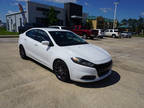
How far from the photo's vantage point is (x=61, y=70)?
10.5ft

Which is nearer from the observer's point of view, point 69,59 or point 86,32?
point 69,59

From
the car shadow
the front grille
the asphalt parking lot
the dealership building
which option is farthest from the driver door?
the dealership building

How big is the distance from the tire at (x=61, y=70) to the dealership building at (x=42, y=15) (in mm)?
19020

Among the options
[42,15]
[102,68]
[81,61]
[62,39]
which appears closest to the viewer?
[81,61]

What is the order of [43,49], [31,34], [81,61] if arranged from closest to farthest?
[81,61]
[43,49]
[31,34]

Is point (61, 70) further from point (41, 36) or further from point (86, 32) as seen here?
point (86, 32)

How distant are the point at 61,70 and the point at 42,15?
895 inches

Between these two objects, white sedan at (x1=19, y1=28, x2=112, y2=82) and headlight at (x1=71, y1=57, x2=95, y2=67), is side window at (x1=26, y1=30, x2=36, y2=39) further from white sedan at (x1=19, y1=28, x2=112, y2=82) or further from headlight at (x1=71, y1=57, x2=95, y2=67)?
headlight at (x1=71, y1=57, x2=95, y2=67)

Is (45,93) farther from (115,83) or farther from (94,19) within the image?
(94,19)

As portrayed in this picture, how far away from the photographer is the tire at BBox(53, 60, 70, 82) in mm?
3078

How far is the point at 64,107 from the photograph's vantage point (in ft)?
7.41

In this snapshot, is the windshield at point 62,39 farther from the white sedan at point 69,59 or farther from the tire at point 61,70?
the tire at point 61,70

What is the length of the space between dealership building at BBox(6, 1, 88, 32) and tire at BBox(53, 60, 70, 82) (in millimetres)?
19020

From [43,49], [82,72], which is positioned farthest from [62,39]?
[82,72]
